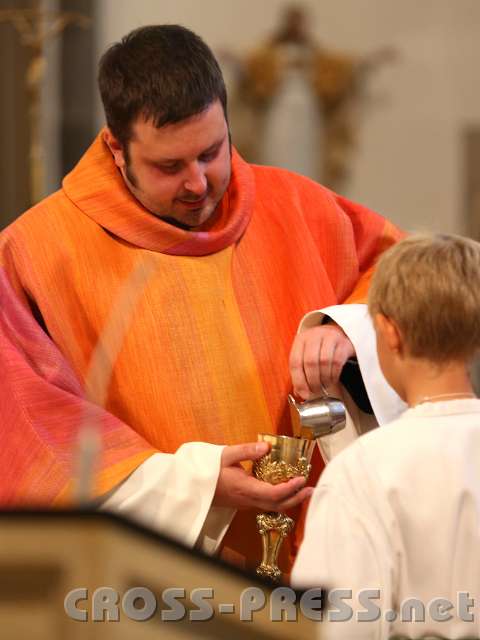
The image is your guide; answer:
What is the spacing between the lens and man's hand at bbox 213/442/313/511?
3.33m

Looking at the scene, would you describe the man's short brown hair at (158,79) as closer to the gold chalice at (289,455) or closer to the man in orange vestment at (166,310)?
the man in orange vestment at (166,310)

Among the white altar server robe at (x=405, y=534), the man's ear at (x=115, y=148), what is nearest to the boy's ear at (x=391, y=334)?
the white altar server robe at (x=405, y=534)

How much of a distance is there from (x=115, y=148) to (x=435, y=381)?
4.43 feet

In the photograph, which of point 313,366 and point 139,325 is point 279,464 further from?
point 139,325

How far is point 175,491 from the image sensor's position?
3412 millimetres

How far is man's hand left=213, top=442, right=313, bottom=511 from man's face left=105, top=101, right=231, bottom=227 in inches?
27.1

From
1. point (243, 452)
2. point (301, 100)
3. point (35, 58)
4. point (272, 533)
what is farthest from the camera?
point (301, 100)

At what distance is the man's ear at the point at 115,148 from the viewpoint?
12.2ft

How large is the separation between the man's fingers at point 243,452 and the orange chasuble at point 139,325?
0.21 meters

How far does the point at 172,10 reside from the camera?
31.2ft

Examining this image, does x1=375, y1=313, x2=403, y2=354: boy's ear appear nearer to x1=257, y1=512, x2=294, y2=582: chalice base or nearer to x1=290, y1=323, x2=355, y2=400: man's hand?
x1=290, y1=323, x2=355, y2=400: man's hand

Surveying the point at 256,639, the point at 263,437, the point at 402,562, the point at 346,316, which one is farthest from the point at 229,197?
the point at 256,639

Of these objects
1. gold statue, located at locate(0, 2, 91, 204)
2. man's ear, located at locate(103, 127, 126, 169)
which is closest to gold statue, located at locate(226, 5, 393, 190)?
gold statue, located at locate(0, 2, 91, 204)

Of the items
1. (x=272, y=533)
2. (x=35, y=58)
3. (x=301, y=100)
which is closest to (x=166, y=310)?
(x=272, y=533)
